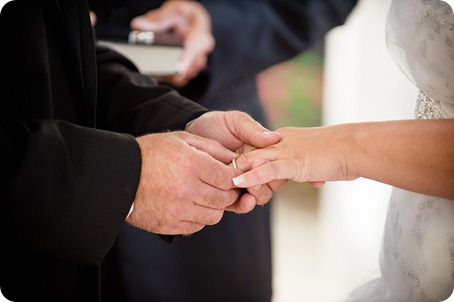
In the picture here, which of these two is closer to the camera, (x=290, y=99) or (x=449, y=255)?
(x=449, y=255)

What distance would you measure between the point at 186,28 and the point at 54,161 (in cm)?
149


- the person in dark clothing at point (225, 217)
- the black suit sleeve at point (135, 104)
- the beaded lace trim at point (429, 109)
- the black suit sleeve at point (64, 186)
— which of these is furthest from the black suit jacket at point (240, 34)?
the black suit sleeve at point (64, 186)

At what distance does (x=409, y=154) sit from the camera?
1.02m

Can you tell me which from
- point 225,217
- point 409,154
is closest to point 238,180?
point 409,154

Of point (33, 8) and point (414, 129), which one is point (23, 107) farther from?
point (414, 129)

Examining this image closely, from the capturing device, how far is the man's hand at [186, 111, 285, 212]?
1.27 m

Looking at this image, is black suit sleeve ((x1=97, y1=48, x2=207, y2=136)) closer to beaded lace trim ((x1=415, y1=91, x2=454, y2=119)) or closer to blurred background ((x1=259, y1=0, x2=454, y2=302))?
beaded lace trim ((x1=415, y1=91, x2=454, y2=119))

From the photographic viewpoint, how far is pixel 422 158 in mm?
1010

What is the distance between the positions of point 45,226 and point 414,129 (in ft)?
2.23

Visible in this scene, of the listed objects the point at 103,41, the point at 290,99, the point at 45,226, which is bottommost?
the point at 290,99

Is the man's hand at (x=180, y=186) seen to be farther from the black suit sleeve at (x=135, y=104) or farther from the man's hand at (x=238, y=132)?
the black suit sleeve at (x=135, y=104)

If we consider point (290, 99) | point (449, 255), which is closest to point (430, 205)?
point (449, 255)

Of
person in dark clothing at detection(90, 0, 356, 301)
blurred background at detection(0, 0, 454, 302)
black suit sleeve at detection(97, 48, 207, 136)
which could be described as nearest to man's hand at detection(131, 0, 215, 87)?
person in dark clothing at detection(90, 0, 356, 301)

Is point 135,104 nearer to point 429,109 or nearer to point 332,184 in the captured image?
point 429,109
